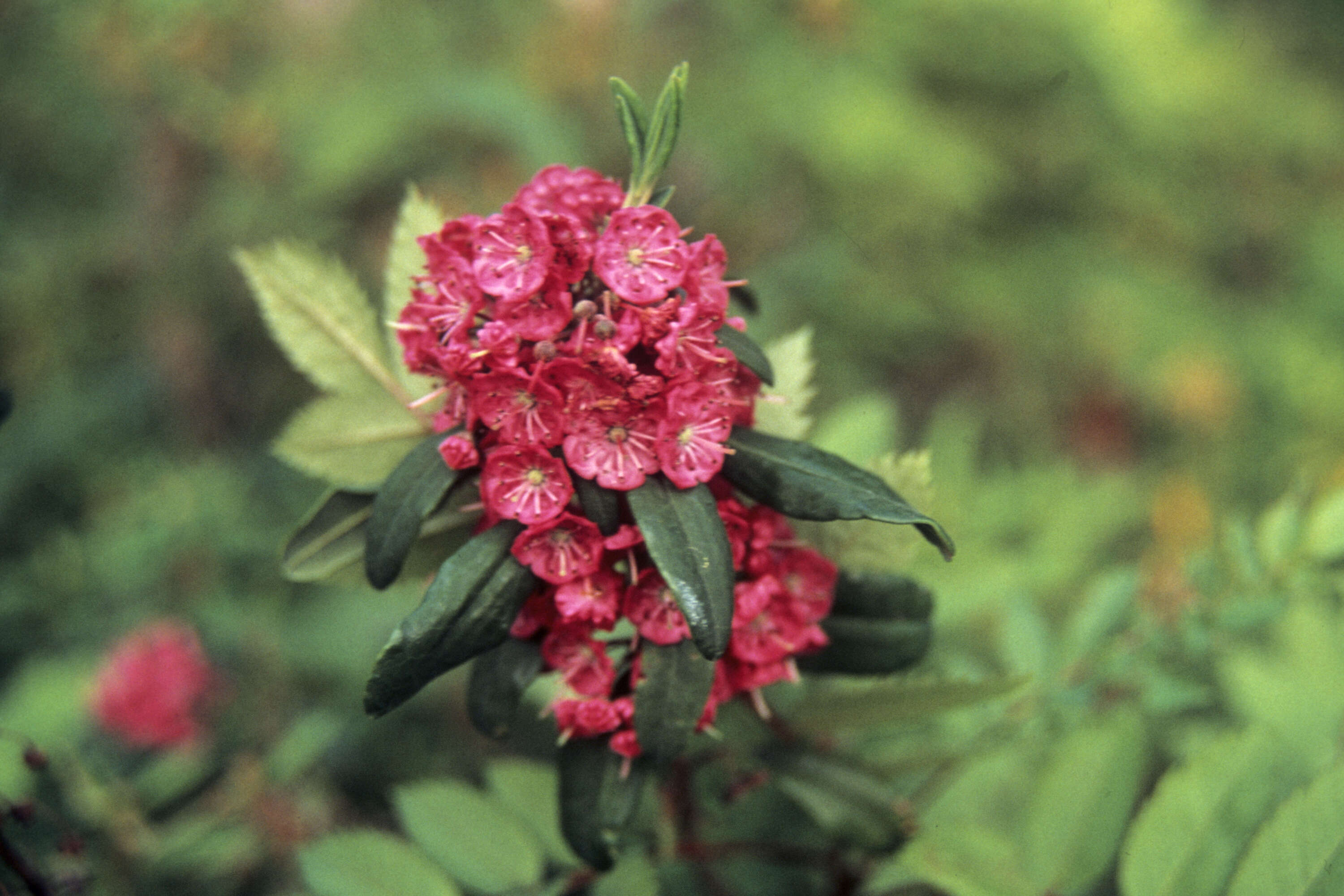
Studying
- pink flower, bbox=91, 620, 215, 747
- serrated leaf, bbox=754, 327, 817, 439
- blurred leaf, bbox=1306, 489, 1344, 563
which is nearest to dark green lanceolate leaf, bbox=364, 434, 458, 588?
serrated leaf, bbox=754, 327, 817, 439

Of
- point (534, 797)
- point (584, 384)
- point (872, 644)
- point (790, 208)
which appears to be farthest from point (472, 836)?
point (790, 208)

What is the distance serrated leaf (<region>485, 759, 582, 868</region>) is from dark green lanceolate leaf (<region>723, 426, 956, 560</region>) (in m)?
0.56

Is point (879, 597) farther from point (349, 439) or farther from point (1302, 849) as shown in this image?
point (349, 439)

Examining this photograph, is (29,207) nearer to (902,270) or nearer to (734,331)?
(902,270)

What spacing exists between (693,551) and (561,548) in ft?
0.40

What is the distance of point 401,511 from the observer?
2.74 ft

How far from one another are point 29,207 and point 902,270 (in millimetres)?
3121

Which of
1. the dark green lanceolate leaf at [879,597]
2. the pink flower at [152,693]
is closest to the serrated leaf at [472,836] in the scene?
the dark green lanceolate leaf at [879,597]

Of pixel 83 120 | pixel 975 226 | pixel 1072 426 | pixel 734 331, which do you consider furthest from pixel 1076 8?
pixel 83 120

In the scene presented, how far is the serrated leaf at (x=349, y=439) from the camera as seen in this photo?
1.02 metres

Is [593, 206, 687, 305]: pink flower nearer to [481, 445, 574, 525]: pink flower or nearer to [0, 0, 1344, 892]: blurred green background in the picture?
[481, 445, 574, 525]: pink flower

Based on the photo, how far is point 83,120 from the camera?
3.37 metres

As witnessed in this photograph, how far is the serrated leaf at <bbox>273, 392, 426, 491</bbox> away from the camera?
1021 mm

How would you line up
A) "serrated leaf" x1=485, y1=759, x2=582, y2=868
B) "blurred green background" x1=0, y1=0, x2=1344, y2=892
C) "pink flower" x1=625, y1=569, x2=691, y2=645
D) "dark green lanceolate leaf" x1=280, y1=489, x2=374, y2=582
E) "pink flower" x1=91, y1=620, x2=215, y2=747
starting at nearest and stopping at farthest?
"pink flower" x1=625, y1=569, x2=691, y2=645
"dark green lanceolate leaf" x1=280, y1=489, x2=374, y2=582
"serrated leaf" x1=485, y1=759, x2=582, y2=868
"pink flower" x1=91, y1=620, x2=215, y2=747
"blurred green background" x1=0, y1=0, x2=1344, y2=892
